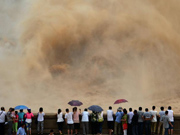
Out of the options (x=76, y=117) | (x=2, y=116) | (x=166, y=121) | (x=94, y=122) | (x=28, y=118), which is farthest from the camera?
(x=76, y=117)

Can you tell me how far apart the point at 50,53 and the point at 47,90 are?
843 centimetres

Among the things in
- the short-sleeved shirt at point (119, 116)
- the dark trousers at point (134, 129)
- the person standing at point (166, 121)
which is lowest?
the dark trousers at point (134, 129)

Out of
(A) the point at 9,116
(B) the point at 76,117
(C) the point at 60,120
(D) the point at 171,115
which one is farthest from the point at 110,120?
(A) the point at 9,116

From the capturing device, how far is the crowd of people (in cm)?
1038

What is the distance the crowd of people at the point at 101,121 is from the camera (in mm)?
10375

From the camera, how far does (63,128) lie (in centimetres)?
1124

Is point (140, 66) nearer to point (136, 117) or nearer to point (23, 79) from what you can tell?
point (23, 79)

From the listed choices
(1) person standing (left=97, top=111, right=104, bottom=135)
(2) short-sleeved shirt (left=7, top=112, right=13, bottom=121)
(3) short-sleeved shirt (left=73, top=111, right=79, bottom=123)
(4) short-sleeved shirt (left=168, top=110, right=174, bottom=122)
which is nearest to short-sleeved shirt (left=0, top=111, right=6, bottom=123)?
(2) short-sleeved shirt (left=7, top=112, right=13, bottom=121)

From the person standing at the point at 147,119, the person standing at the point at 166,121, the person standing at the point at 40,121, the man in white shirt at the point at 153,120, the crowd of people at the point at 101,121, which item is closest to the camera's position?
the person standing at the point at 166,121

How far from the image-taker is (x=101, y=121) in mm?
10586

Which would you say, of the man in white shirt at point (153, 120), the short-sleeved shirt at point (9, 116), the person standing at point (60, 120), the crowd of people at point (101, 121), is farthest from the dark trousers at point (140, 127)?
the short-sleeved shirt at point (9, 116)

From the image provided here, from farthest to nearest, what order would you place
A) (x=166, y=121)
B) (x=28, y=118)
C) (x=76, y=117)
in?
(x=76, y=117) < (x=28, y=118) < (x=166, y=121)

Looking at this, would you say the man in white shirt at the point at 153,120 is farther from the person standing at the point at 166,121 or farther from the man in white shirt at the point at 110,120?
the man in white shirt at the point at 110,120

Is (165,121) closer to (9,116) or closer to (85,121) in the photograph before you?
(85,121)
